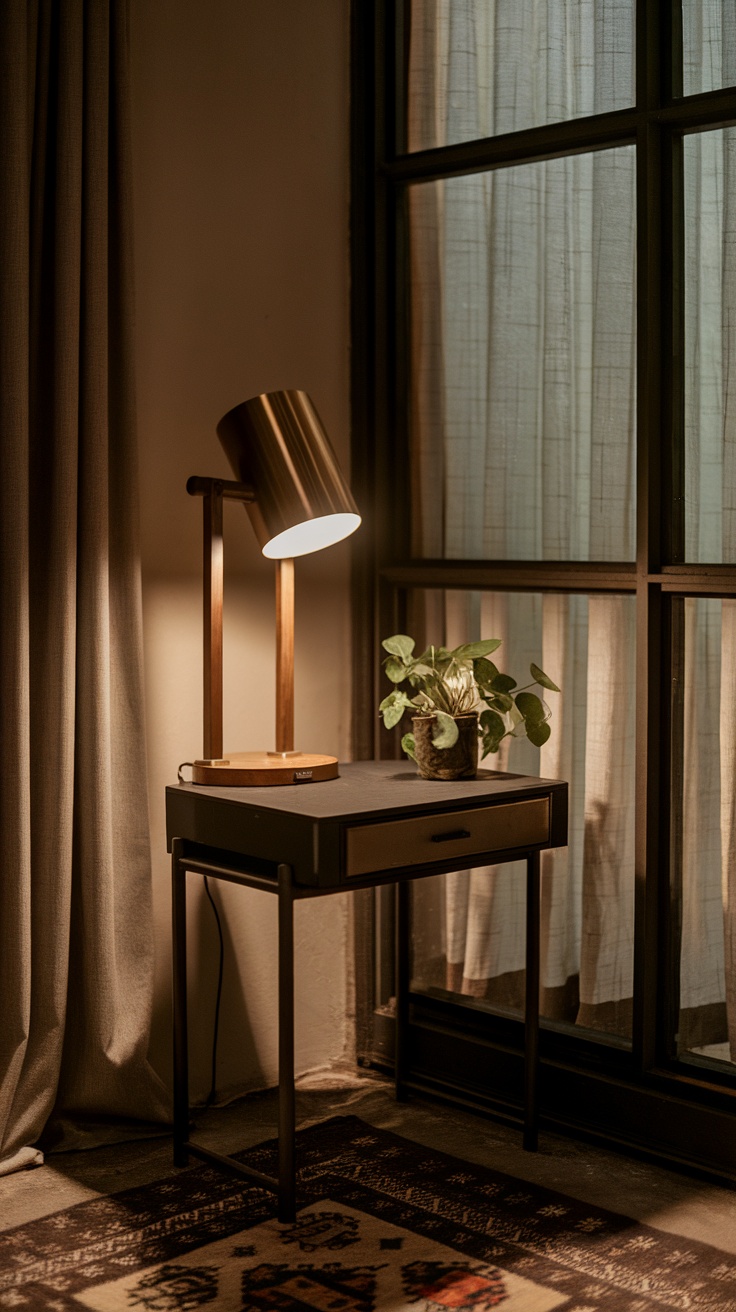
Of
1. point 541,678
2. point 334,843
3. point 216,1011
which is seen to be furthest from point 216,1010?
point 541,678

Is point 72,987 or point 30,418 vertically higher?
point 30,418

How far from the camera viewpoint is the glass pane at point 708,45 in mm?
2471

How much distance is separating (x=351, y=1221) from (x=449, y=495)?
1.48 meters

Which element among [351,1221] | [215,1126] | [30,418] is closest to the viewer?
[351,1221]

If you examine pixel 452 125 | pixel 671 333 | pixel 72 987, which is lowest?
pixel 72 987

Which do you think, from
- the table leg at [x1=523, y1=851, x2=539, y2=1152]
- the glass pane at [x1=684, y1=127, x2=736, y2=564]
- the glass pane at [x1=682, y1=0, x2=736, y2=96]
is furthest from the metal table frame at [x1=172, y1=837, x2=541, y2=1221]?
the glass pane at [x1=682, y1=0, x2=736, y2=96]

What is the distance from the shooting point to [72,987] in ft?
8.50

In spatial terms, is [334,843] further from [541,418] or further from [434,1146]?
[541,418]

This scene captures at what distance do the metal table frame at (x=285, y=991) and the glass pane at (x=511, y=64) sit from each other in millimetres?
1482

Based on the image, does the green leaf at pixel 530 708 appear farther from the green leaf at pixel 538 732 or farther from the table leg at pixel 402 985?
the table leg at pixel 402 985

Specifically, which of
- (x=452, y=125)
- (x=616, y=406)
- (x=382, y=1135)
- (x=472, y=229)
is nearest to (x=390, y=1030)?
(x=382, y=1135)

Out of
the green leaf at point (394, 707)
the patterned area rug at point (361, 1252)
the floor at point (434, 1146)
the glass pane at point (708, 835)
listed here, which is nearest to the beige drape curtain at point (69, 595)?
the floor at point (434, 1146)

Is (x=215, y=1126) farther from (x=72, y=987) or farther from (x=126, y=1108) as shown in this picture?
(x=72, y=987)

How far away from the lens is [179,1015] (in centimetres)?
247
